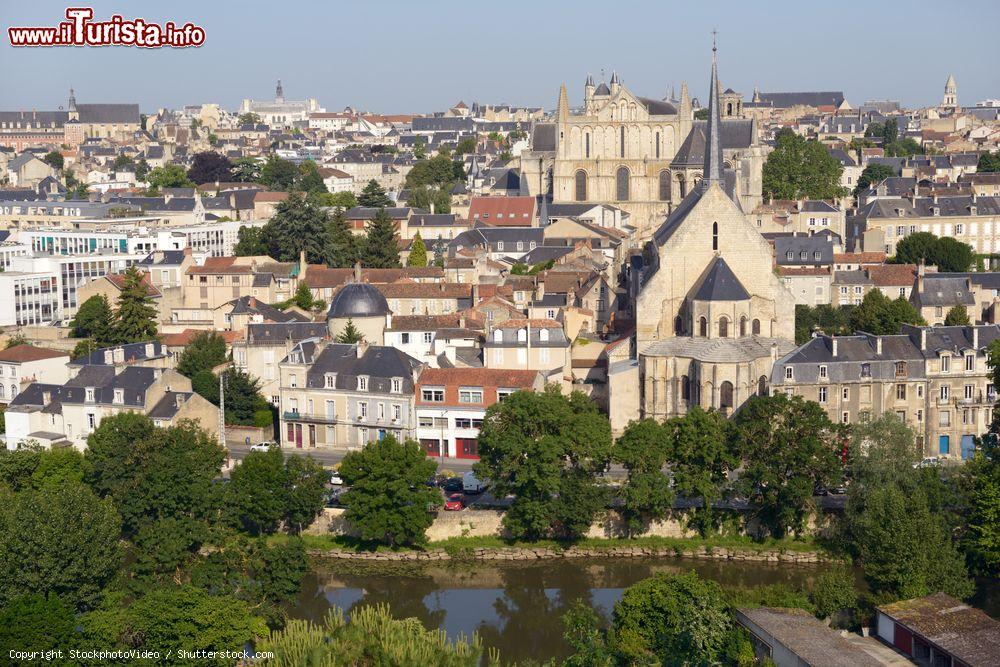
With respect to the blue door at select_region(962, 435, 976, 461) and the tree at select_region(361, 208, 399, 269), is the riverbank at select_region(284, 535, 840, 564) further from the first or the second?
the tree at select_region(361, 208, 399, 269)

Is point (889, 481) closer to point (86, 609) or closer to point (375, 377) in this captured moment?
point (375, 377)

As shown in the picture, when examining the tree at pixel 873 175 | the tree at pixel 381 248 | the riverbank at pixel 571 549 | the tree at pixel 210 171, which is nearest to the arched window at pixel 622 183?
the tree at pixel 381 248

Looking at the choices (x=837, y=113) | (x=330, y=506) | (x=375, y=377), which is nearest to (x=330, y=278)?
(x=375, y=377)

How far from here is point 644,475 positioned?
91.0ft

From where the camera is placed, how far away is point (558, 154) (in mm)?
62562

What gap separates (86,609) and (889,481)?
14421 mm

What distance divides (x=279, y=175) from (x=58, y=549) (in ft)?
200

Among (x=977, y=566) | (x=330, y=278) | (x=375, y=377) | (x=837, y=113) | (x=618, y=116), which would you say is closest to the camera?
(x=977, y=566)

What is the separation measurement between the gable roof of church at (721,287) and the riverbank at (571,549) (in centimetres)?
698

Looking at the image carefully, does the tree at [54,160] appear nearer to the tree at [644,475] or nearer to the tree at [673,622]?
the tree at [644,475]

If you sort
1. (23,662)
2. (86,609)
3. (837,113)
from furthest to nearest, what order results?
(837,113)
(86,609)
(23,662)

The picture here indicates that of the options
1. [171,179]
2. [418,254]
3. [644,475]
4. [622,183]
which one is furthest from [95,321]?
[171,179]

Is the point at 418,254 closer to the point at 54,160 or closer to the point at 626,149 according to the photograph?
the point at 626,149

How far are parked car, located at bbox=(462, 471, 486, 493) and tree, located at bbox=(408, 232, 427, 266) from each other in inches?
894
